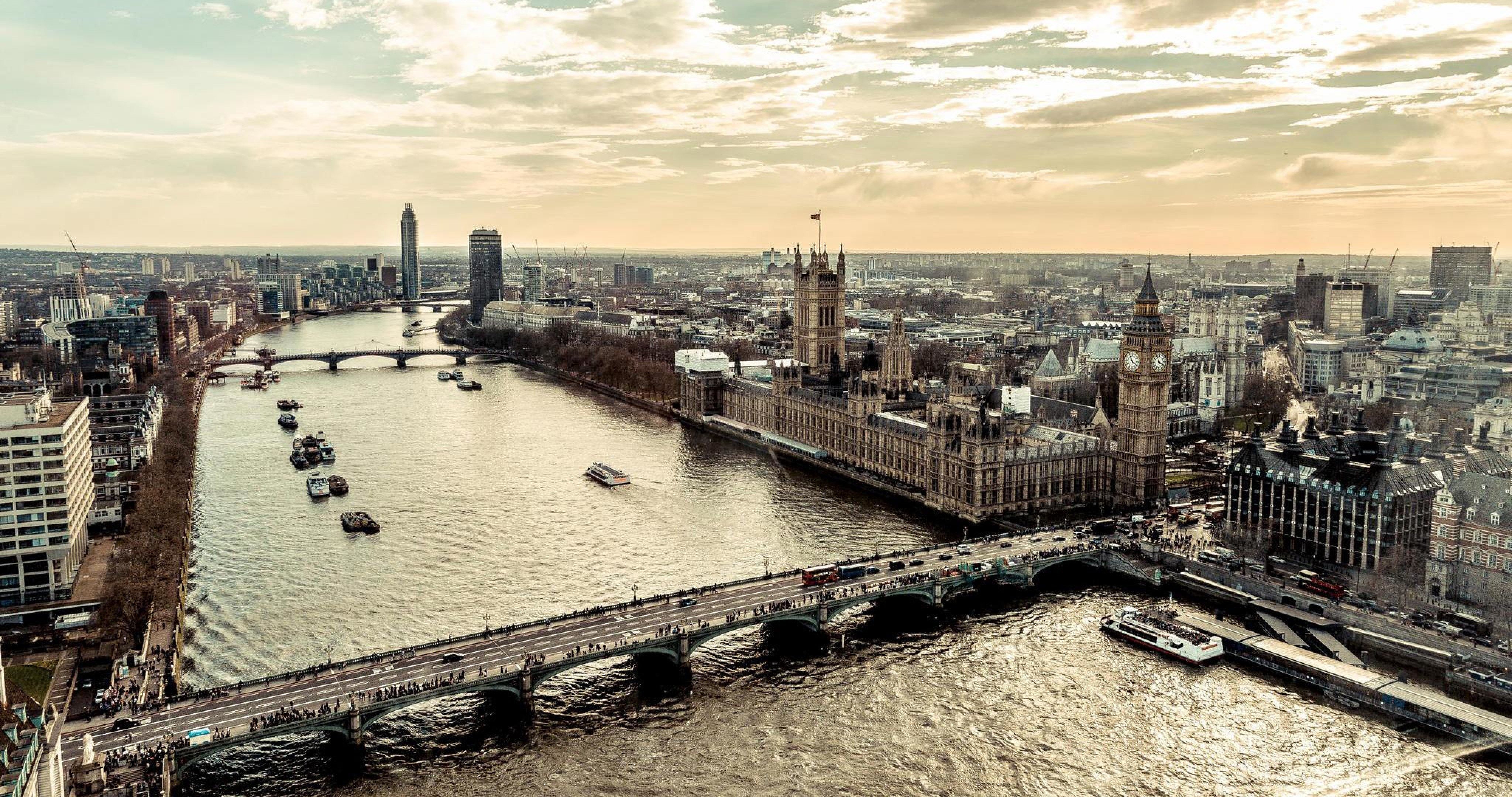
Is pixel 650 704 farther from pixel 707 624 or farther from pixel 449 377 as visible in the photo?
pixel 449 377

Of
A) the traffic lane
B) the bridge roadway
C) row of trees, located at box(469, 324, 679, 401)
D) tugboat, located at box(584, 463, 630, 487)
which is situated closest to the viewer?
the bridge roadway

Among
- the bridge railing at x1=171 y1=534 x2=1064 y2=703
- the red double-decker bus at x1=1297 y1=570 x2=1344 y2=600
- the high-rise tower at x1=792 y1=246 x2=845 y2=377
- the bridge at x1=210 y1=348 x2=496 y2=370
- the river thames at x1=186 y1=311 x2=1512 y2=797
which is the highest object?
the high-rise tower at x1=792 y1=246 x2=845 y2=377

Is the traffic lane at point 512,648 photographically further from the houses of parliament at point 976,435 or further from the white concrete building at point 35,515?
the white concrete building at point 35,515

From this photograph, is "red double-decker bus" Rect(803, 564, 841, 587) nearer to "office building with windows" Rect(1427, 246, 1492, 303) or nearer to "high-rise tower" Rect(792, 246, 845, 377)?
"high-rise tower" Rect(792, 246, 845, 377)

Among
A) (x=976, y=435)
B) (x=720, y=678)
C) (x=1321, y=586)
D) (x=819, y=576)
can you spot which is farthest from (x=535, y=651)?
(x=1321, y=586)

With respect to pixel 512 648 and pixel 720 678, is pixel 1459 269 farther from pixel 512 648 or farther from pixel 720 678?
pixel 512 648

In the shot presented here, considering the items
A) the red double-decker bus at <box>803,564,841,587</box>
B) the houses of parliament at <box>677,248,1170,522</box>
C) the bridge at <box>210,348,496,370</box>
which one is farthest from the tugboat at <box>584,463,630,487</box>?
the bridge at <box>210,348,496,370</box>
